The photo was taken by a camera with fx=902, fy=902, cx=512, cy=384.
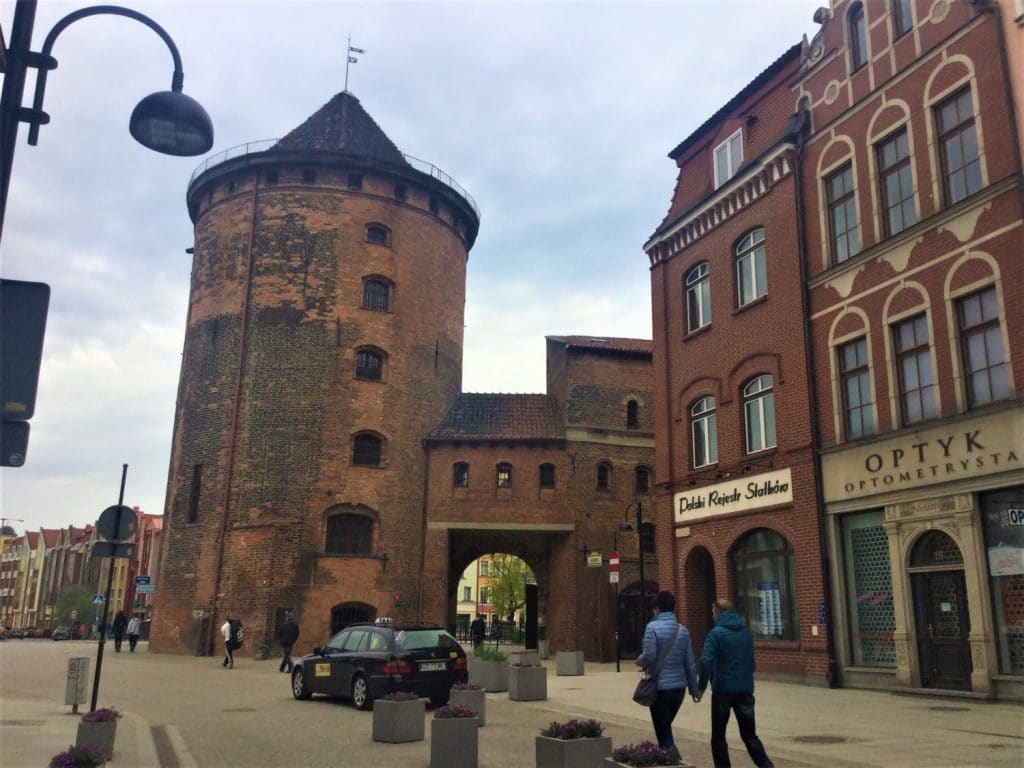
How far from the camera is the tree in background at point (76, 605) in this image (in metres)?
82.0

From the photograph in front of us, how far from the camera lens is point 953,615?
15484 millimetres

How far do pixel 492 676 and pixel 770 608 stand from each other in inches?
248

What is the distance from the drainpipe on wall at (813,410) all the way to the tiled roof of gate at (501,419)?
1580 centimetres

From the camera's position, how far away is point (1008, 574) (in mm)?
14344

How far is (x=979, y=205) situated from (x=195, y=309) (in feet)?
96.9

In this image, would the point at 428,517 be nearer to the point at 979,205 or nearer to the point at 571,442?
the point at 571,442

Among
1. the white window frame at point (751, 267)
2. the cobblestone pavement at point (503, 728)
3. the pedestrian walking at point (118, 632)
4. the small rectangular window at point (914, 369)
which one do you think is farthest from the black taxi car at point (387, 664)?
the pedestrian walking at point (118, 632)

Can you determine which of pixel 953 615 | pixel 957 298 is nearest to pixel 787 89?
A: pixel 957 298

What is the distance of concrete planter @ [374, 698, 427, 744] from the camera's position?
11.4 m

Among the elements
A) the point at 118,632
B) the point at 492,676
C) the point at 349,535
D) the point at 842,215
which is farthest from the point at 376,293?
the point at 842,215

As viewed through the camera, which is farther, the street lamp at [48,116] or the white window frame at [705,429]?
the white window frame at [705,429]

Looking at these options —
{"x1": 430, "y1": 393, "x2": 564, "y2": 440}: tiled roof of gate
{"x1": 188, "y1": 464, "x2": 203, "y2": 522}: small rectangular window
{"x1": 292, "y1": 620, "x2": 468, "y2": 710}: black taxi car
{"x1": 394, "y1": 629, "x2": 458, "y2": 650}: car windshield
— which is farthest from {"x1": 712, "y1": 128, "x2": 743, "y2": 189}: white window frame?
{"x1": 188, "y1": 464, "x2": 203, "y2": 522}: small rectangular window

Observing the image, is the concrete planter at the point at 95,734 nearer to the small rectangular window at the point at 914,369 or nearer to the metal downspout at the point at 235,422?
the small rectangular window at the point at 914,369

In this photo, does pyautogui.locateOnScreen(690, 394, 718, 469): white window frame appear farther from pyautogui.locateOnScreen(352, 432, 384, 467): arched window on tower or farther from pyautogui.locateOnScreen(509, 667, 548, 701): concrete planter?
pyautogui.locateOnScreen(352, 432, 384, 467): arched window on tower
